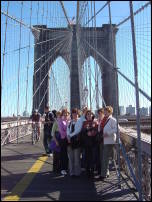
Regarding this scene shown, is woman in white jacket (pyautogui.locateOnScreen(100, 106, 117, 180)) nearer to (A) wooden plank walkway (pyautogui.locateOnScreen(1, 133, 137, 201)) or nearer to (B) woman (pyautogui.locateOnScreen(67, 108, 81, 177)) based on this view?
(A) wooden plank walkway (pyautogui.locateOnScreen(1, 133, 137, 201))

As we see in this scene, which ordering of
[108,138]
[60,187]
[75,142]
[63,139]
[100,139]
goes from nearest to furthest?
1. [60,187]
2. [108,138]
3. [100,139]
4. [75,142]
5. [63,139]

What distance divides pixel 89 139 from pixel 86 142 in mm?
54

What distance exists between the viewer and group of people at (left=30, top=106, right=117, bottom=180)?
146 inches

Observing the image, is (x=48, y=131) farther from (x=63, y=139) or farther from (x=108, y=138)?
(x=108, y=138)

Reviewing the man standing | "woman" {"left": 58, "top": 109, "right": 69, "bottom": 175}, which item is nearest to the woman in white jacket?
"woman" {"left": 58, "top": 109, "right": 69, "bottom": 175}

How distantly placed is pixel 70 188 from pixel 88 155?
2.21ft

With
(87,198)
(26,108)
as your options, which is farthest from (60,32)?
(87,198)

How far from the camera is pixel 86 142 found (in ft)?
13.0

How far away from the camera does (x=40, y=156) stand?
229 inches

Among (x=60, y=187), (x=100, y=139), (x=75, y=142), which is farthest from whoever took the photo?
(x=75, y=142)

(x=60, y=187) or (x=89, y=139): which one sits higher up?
(x=89, y=139)

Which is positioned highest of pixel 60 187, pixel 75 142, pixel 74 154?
pixel 75 142

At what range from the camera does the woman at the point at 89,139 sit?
155 inches

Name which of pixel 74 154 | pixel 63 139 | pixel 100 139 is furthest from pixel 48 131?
pixel 100 139
